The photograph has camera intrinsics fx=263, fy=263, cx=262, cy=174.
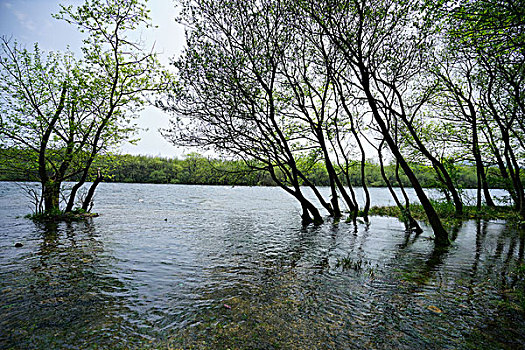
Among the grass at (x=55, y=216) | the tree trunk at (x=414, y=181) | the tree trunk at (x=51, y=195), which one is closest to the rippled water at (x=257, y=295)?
the tree trunk at (x=414, y=181)

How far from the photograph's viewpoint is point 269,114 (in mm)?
19062

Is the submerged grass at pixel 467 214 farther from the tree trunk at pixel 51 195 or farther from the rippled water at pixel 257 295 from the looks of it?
the tree trunk at pixel 51 195

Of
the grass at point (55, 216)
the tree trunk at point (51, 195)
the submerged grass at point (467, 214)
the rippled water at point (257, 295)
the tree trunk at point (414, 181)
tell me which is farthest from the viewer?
the submerged grass at point (467, 214)

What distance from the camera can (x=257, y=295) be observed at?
709 centimetres

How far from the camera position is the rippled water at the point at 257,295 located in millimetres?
5000

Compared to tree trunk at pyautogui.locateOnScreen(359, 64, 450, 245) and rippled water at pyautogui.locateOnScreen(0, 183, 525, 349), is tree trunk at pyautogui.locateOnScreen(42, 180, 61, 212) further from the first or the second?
tree trunk at pyautogui.locateOnScreen(359, 64, 450, 245)

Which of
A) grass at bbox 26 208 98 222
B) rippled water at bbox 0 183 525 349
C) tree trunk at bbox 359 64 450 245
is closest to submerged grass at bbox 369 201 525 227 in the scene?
tree trunk at bbox 359 64 450 245

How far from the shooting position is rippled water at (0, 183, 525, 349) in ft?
16.4

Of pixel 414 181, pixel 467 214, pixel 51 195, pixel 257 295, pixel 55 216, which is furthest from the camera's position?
pixel 467 214

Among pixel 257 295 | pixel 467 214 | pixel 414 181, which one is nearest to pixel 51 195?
pixel 257 295

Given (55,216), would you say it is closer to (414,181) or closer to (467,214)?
(414,181)

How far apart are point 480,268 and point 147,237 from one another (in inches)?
620

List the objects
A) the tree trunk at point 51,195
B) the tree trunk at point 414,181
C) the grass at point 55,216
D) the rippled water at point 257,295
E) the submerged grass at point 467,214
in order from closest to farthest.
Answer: the rippled water at point 257,295 < the tree trunk at point 414,181 < the grass at point 55,216 < the tree trunk at point 51,195 < the submerged grass at point 467,214

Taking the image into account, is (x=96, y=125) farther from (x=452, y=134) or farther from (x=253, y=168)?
(x=452, y=134)
